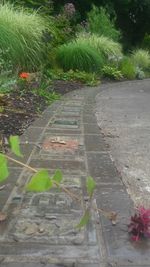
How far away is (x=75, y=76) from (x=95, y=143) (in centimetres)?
548

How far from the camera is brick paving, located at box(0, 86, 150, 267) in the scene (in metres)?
2.03

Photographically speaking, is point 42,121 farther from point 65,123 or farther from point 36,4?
point 36,4

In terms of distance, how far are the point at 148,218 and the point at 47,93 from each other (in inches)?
184

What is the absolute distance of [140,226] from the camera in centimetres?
224

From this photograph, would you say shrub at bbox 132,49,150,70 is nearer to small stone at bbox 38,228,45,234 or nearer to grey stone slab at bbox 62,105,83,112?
grey stone slab at bbox 62,105,83,112

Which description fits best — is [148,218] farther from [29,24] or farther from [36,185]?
[29,24]

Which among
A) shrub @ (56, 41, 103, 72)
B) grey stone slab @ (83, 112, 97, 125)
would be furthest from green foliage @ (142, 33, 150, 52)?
grey stone slab @ (83, 112, 97, 125)

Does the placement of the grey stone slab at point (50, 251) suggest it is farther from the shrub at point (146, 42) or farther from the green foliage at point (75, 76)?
the shrub at point (146, 42)

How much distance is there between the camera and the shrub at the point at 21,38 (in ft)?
23.6

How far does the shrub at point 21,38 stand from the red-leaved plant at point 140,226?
16.6 feet

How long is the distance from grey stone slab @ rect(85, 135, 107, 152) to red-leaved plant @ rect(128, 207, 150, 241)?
1624 millimetres

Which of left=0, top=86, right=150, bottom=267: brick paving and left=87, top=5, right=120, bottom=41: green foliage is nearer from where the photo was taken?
left=0, top=86, right=150, bottom=267: brick paving

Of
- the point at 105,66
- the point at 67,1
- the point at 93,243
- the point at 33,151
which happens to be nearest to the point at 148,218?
the point at 93,243

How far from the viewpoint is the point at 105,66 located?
1095 cm
